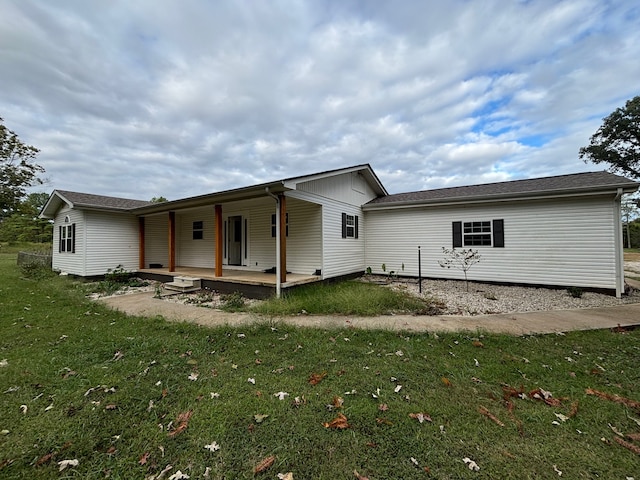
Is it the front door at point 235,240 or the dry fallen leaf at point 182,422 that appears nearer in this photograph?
the dry fallen leaf at point 182,422

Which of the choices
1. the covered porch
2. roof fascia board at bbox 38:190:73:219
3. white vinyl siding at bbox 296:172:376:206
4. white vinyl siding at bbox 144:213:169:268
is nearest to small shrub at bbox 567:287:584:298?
the covered porch

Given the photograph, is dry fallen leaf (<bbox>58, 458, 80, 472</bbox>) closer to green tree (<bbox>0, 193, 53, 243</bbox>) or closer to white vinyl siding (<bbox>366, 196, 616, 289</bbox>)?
white vinyl siding (<bbox>366, 196, 616, 289</bbox>)

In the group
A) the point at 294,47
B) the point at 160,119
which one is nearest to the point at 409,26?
the point at 294,47

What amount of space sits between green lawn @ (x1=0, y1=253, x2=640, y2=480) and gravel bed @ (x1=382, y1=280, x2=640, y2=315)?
1.86 metres

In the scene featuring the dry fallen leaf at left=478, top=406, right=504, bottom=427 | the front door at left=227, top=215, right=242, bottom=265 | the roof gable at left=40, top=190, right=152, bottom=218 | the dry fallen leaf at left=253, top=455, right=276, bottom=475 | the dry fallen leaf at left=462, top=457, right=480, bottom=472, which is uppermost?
the roof gable at left=40, top=190, right=152, bottom=218

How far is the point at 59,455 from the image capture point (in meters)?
1.92

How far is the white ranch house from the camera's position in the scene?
7.75 metres

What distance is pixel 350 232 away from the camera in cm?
1069

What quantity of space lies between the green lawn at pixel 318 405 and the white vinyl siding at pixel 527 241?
456 centimetres

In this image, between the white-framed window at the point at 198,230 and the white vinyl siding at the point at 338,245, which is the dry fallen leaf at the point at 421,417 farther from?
the white-framed window at the point at 198,230

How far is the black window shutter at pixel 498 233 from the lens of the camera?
909 centimetres

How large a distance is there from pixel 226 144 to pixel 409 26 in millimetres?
13177

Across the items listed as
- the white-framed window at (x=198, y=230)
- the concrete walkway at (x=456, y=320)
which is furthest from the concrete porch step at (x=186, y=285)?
the white-framed window at (x=198, y=230)

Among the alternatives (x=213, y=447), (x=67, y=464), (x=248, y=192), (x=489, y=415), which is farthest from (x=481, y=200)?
(x=67, y=464)
